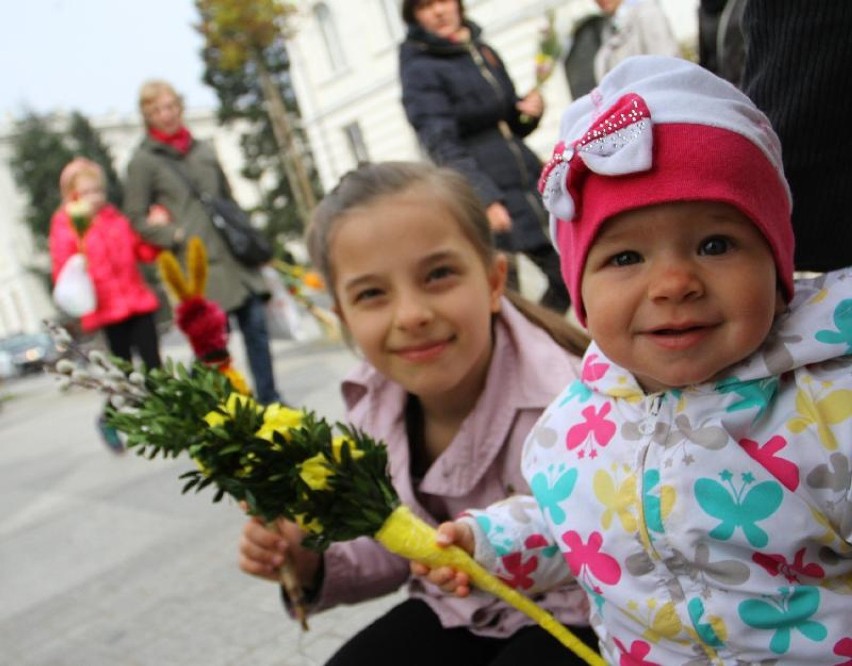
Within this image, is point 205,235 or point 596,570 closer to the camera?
point 596,570

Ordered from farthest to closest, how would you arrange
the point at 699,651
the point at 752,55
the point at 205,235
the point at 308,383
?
1. the point at 308,383
2. the point at 205,235
3. the point at 752,55
4. the point at 699,651

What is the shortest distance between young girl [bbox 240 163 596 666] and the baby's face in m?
0.55

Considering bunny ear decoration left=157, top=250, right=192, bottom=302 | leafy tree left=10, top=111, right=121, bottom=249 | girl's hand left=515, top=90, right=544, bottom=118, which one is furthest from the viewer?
leafy tree left=10, top=111, right=121, bottom=249

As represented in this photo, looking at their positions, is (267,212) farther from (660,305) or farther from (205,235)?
(660,305)

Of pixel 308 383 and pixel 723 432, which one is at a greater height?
pixel 723 432

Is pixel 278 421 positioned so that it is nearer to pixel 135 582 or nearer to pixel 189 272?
pixel 189 272

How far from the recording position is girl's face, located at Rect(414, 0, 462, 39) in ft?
10.3

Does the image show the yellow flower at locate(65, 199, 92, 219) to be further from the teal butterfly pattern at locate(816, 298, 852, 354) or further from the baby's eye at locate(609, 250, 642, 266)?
the teal butterfly pattern at locate(816, 298, 852, 354)

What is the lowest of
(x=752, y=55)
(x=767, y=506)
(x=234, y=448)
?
(x=767, y=506)

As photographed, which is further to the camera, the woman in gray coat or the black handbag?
the black handbag

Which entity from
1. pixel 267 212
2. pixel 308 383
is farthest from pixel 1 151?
pixel 308 383

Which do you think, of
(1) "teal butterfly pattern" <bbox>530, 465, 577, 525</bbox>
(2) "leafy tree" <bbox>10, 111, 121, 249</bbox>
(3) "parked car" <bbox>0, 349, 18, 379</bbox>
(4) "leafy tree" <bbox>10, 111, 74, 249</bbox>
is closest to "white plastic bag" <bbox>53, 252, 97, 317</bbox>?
(1) "teal butterfly pattern" <bbox>530, 465, 577, 525</bbox>

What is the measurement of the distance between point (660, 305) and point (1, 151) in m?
50.3

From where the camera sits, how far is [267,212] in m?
27.6
